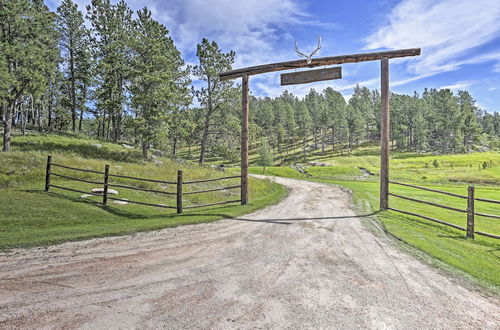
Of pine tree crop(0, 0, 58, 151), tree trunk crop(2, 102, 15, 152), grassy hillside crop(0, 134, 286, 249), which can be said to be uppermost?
pine tree crop(0, 0, 58, 151)

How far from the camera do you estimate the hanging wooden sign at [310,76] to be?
11.2 metres

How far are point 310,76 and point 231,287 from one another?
10.5 meters

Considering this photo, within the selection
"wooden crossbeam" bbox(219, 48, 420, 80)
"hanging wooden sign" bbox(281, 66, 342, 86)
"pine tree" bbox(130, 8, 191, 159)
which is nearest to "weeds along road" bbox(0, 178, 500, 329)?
"hanging wooden sign" bbox(281, 66, 342, 86)

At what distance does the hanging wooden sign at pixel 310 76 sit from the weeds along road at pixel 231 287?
25.1 ft

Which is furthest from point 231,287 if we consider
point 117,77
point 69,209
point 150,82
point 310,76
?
point 117,77

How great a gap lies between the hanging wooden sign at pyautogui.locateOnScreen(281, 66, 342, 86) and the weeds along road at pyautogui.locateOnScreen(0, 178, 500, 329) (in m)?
7.67

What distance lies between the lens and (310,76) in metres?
11.8

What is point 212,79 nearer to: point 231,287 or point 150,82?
point 150,82

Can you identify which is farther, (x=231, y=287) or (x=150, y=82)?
(x=150, y=82)

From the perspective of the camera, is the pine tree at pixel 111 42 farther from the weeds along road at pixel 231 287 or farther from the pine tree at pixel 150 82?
the weeds along road at pixel 231 287

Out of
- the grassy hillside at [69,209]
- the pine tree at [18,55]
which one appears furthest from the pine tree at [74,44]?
the grassy hillside at [69,209]

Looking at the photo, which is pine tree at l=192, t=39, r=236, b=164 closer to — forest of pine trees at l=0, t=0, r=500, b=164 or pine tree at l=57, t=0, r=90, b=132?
forest of pine trees at l=0, t=0, r=500, b=164

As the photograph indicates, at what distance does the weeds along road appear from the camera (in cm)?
345

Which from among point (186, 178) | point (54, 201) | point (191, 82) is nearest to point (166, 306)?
point (54, 201)
